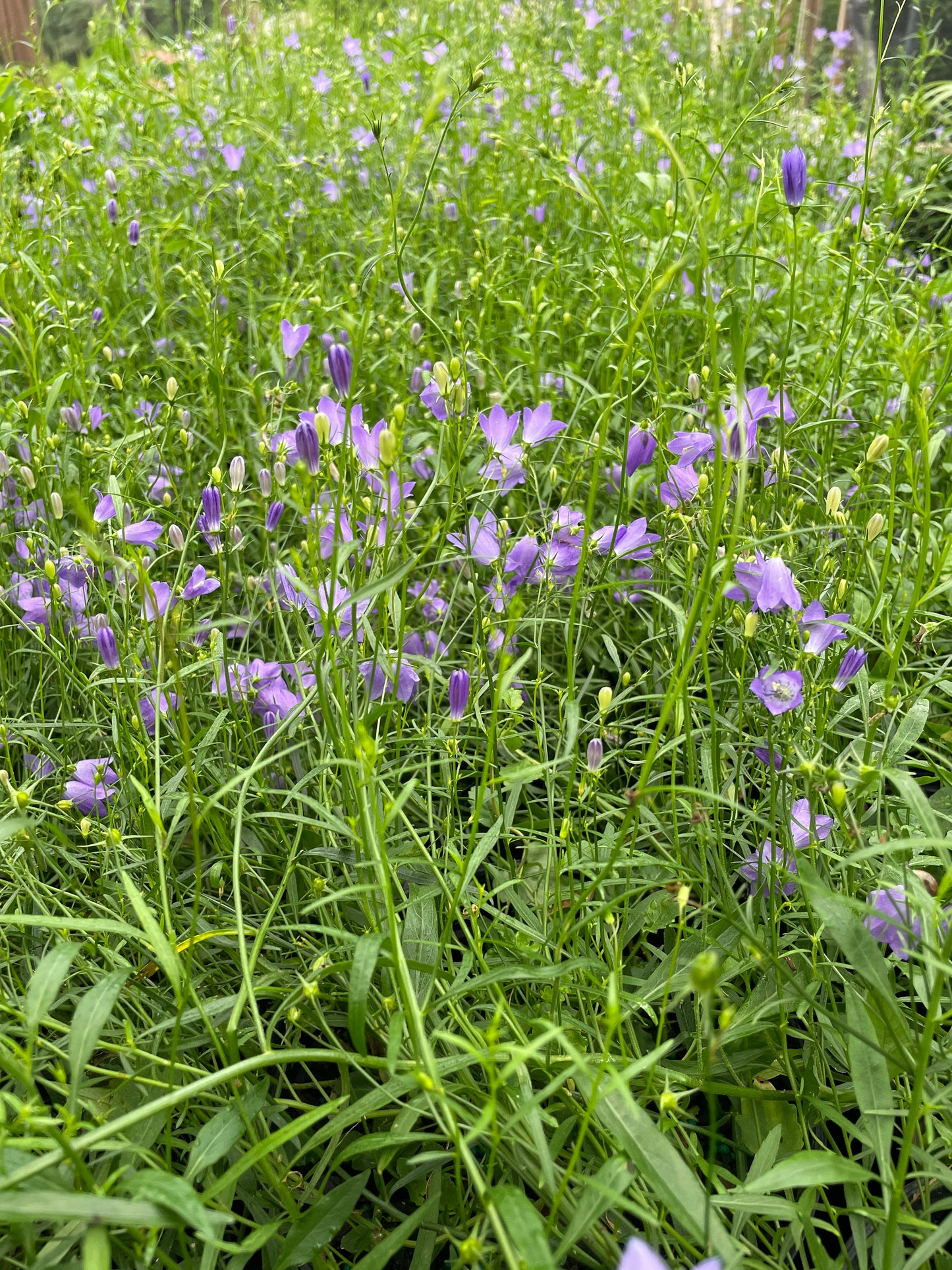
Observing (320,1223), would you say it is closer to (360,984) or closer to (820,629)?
(360,984)

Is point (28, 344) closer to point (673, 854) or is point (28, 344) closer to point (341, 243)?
point (673, 854)

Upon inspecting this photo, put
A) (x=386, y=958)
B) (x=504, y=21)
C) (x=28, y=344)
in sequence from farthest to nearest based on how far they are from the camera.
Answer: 1. (x=504, y=21)
2. (x=28, y=344)
3. (x=386, y=958)

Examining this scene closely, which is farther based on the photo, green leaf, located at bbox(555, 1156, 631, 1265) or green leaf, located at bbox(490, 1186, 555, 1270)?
green leaf, located at bbox(555, 1156, 631, 1265)

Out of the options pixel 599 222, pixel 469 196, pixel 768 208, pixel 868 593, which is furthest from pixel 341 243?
pixel 868 593

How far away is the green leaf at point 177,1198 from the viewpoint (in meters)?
0.67

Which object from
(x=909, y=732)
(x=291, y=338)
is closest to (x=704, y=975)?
(x=909, y=732)

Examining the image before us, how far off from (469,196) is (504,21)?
2485 mm

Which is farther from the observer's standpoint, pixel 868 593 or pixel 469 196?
pixel 469 196

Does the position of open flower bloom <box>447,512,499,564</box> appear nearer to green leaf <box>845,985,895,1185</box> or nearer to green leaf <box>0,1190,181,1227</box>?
green leaf <box>845,985,895,1185</box>

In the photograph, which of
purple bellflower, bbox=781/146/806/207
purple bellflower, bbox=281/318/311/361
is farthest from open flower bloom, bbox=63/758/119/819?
purple bellflower, bbox=781/146/806/207

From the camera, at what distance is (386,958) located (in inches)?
37.8

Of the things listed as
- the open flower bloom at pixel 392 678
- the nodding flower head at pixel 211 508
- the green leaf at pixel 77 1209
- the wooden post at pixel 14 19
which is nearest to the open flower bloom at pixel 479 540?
the open flower bloom at pixel 392 678

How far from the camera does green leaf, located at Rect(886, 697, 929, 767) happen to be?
1.11 m

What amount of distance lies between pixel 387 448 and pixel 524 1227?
0.63 m
